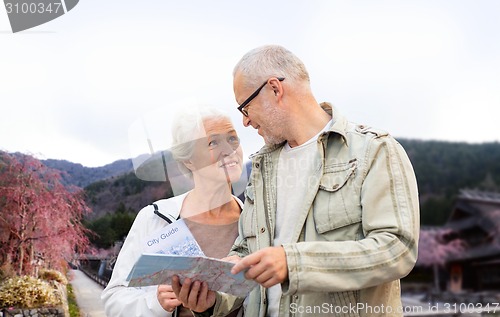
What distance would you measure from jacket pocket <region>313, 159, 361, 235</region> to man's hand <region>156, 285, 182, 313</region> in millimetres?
365

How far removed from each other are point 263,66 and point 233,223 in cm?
44

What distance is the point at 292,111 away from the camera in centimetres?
106

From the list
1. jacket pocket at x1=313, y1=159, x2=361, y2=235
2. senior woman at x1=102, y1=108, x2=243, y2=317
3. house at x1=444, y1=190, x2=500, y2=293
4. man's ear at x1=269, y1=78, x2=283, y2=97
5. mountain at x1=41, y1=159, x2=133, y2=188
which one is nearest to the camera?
jacket pocket at x1=313, y1=159, x2=361, y2=235

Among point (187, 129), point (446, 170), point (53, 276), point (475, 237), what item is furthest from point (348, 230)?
point (475, 237)

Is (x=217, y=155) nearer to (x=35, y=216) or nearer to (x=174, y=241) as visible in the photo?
(x=174, y=241)

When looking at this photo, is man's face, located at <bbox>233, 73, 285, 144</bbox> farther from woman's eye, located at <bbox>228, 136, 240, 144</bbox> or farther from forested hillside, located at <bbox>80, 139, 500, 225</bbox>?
forested hillside, located at <bbox>80, 139, 500, 225</bbox>

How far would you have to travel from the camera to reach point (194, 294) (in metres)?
0.96

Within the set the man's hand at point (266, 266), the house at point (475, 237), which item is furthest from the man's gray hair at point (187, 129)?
the house at point (475, 237)

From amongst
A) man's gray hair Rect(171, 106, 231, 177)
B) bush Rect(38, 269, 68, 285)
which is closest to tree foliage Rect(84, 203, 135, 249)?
bush Rect(38, 269, 68, 285)

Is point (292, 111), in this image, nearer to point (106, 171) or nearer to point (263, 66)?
point (263, 66)

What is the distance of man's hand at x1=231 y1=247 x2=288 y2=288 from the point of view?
0.78 meters

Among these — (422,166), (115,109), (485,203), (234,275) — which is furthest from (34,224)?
(485,203)

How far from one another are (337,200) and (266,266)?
219 millimetres

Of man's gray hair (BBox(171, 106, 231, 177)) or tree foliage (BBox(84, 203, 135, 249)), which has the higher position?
man's gray hair (BBox(171, 106, 231, 177))
